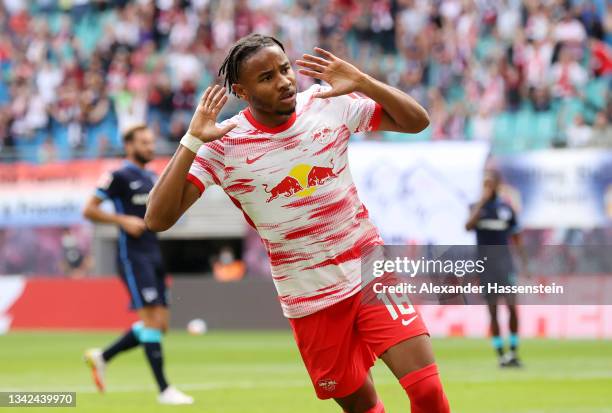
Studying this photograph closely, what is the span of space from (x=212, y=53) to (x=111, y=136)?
2.80 meters

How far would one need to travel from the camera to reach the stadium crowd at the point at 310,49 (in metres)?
20.6

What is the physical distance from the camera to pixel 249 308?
66.1 ft

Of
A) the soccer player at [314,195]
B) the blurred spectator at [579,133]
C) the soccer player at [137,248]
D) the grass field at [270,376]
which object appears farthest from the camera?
the blurred spectator at [579,133]

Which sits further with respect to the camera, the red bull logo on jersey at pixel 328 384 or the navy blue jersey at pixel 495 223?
the navy blue jersey at pixel 495 223

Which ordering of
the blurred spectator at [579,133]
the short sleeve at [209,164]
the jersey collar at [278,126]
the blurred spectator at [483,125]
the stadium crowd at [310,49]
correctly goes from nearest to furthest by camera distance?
the short sleeve at [209,164] < the jersey collar at [278,126] < the blurred spectator at [579,133] < the blurred spectator at [483,125] < the stadium crowd at [310,49]

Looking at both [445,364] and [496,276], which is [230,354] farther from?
[496,276]

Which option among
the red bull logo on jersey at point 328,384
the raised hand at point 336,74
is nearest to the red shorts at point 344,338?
the red bull logo on jersey at point 328,384

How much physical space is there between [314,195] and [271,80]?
0.64 m

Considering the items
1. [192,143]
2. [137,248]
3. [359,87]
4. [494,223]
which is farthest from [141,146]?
[359,87]

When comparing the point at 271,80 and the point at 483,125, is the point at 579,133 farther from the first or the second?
the point at 271,80

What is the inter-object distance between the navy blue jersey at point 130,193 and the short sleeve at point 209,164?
5.41m

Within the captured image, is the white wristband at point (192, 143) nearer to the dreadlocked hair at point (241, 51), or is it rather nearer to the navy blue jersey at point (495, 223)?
the dreadlocked hair at point (241, 51)

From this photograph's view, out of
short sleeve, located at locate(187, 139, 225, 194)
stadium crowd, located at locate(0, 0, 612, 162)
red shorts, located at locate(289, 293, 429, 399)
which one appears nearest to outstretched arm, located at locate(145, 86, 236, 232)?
short sleeve, located at locate(187, 139, 225, 194)

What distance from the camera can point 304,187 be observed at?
239 inches
